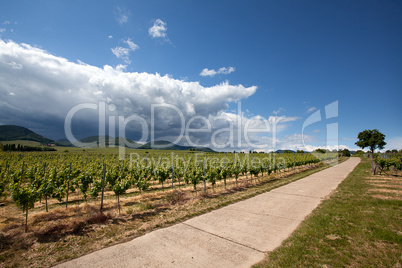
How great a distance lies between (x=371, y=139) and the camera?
47750mm

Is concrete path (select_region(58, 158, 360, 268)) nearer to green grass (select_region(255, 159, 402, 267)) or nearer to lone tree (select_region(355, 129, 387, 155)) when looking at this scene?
green grass (select_region(255, 159, 402, 267))

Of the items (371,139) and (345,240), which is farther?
(371,139)

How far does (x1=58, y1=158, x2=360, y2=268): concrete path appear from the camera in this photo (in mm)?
4391

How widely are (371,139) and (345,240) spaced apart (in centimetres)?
6053

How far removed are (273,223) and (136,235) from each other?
5125mm

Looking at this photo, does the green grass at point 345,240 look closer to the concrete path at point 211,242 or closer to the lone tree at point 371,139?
the concrete path at point 211,242

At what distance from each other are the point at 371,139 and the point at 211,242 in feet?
209

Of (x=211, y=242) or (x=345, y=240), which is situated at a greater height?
Result: (x=345, y=240)

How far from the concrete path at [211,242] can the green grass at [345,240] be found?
0.42m

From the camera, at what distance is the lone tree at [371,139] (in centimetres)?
4735

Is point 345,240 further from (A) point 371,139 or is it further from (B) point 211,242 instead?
(A) point 371,139

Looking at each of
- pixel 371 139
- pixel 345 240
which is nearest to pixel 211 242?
pixel 345 240

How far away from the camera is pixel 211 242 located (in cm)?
532

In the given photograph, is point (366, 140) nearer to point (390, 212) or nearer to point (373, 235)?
point (390, 212)
